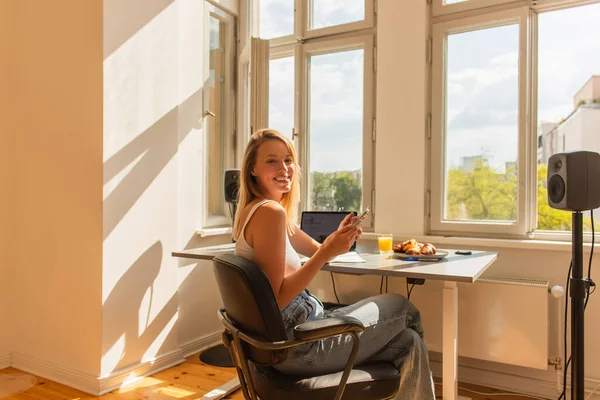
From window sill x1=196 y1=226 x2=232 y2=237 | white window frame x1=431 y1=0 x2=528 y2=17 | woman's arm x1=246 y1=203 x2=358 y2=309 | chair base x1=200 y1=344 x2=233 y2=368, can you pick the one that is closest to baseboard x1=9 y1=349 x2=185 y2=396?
chair base x1=200 y1=344 x2=233 y2=368

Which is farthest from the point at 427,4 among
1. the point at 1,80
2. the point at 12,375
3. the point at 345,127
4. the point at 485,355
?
the point at 12,375

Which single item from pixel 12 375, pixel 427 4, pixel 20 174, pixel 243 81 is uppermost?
pixel 427 4

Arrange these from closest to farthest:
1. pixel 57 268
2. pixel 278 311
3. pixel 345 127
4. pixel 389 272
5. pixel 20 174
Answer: pixel 278 311 → pixel 389 272 → pixel 57 268 → pixel 20 174 → pixel 345 127

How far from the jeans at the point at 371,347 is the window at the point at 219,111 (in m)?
2.06

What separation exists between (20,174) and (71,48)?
900 mm

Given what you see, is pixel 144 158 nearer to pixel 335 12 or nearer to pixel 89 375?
pixel 89 375

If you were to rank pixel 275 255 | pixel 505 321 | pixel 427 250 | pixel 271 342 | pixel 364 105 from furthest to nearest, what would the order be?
pixel 364 105
pixel 505 321
pixel 427 250
pixel 275 255
pixel 271 342

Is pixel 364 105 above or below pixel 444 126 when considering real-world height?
above

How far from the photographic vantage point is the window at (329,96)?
10.7 ft

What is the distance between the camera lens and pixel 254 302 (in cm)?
138

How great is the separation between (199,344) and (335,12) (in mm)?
2683

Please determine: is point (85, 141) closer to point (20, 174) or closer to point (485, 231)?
point (20, 174)

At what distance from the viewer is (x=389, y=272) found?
1.91m

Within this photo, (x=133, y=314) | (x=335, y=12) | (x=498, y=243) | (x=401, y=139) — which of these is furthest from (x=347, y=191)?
(x=133, y=314)
